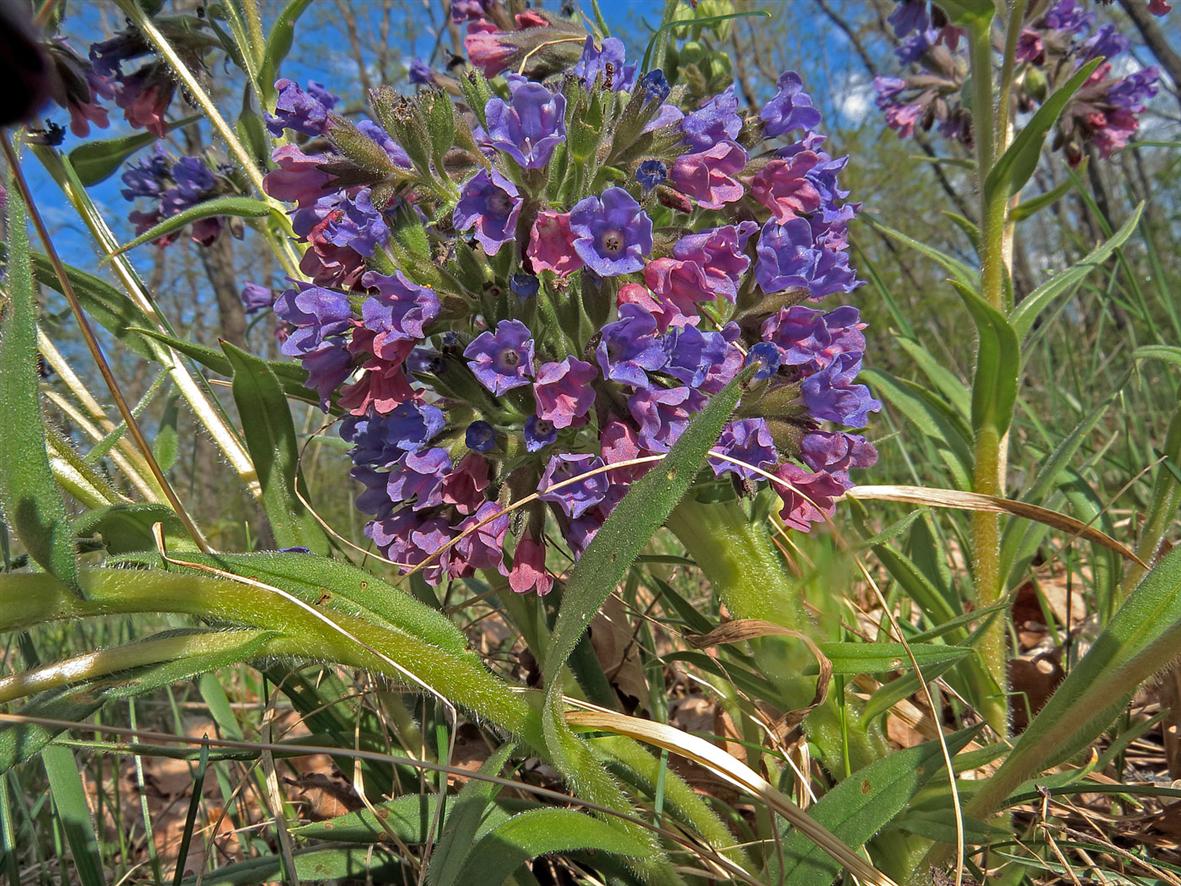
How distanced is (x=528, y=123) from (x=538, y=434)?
0.41m

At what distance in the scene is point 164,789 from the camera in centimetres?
247

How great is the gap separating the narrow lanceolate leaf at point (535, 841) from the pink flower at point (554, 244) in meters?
0.68

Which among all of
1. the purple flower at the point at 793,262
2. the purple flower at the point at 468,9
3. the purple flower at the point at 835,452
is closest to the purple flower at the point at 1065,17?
the purple flower at the point at 468,9

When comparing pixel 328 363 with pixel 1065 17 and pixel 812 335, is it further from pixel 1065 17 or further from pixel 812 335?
pixel 1065 17

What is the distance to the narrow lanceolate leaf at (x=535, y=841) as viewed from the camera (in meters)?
1.01

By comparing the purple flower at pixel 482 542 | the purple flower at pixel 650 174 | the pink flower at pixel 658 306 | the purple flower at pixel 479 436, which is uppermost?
the purple flower at pixel 650 174

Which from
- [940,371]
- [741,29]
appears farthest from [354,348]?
[741,29]

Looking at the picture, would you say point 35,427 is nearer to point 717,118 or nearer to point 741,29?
point 717,118

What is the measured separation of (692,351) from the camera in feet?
4.02

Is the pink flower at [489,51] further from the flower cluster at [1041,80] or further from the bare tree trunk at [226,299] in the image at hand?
the bare tree trunk at [226,299]

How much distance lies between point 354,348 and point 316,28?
1185cm

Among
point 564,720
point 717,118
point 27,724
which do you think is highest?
point 717,118

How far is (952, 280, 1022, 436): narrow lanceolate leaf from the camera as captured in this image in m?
1.63

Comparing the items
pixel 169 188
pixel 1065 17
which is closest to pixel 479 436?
pixel 169 188
